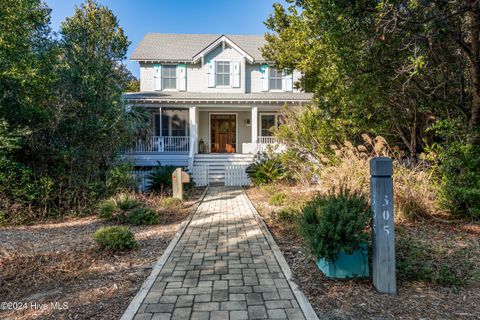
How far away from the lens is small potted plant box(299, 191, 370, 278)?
3.40 meters

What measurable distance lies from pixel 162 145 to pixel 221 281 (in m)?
13.2

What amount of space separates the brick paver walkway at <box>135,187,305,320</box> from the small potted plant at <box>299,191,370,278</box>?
623 millimetres

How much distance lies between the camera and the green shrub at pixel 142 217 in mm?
6740

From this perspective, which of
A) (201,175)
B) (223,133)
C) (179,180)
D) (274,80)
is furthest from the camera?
(223,133)

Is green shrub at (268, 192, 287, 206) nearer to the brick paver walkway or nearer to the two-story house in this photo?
the brick paver walkway

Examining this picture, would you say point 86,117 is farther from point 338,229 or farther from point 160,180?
point 338,229

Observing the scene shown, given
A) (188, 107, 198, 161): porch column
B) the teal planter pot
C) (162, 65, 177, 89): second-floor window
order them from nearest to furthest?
the teal planter pot, (188, 107, 198, 161): porch column, (162, 65, 177, 89): second-floor window

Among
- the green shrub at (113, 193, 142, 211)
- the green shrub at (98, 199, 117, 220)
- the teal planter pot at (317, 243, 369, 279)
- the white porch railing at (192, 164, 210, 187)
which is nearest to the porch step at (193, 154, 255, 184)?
the white porch railing at (192, 164, 210, 187)

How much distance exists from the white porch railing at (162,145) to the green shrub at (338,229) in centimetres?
1336

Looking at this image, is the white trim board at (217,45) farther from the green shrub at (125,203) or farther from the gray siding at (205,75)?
the green shrub at (125,203)

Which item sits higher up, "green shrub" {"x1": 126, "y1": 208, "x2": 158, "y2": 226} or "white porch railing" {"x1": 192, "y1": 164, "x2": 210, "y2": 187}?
"white porch railing" {"x1": 192, "y1": 164, "x2": 210, "y2": 187}

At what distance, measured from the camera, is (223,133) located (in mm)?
18859

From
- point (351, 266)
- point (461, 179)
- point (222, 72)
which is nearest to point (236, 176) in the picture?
point (222, 72)

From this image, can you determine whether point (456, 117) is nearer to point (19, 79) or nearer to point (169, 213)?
point (169, 213)
